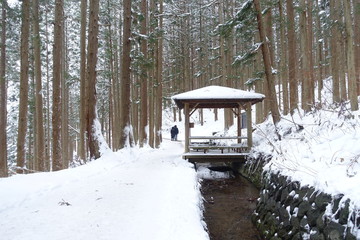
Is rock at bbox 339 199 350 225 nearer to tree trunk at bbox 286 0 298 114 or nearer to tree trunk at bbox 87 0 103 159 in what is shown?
tree trunk at bbox 286 0 298 114

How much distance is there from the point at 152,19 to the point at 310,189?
1723cm

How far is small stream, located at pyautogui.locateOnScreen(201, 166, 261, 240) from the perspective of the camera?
6148 millimetres

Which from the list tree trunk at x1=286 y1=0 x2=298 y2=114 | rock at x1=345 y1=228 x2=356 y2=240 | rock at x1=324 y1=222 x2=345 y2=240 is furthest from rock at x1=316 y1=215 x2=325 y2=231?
tree trunk at x1=286 y1=0 x2=298 y2=114

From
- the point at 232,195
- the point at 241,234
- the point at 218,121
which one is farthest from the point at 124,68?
the point at 218,121

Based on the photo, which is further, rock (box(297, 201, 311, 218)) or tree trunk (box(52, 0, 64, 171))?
tree trunk (box(52, 0, 64, 171))

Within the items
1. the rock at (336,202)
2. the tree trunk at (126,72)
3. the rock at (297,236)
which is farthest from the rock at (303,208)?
the tree trunk at (126,72)

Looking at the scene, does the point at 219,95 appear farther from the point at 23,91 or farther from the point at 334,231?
the point at 334,231

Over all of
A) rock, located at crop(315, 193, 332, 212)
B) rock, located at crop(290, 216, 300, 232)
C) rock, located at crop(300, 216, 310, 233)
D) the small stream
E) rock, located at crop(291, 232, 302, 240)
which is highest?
rock, located at crop(315, 193, 332, 212)

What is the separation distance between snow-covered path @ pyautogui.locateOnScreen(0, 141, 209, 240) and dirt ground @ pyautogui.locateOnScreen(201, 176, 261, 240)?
83 cm

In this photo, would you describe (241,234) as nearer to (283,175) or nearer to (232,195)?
(283,175)

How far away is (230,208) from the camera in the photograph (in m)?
8.00

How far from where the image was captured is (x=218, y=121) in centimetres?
3288

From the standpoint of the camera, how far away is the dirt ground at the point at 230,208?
6.14 metres

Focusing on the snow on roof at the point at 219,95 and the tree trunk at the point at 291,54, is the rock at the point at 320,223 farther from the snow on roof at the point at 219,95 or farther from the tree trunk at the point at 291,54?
the snow on roof at the point at 219,95
